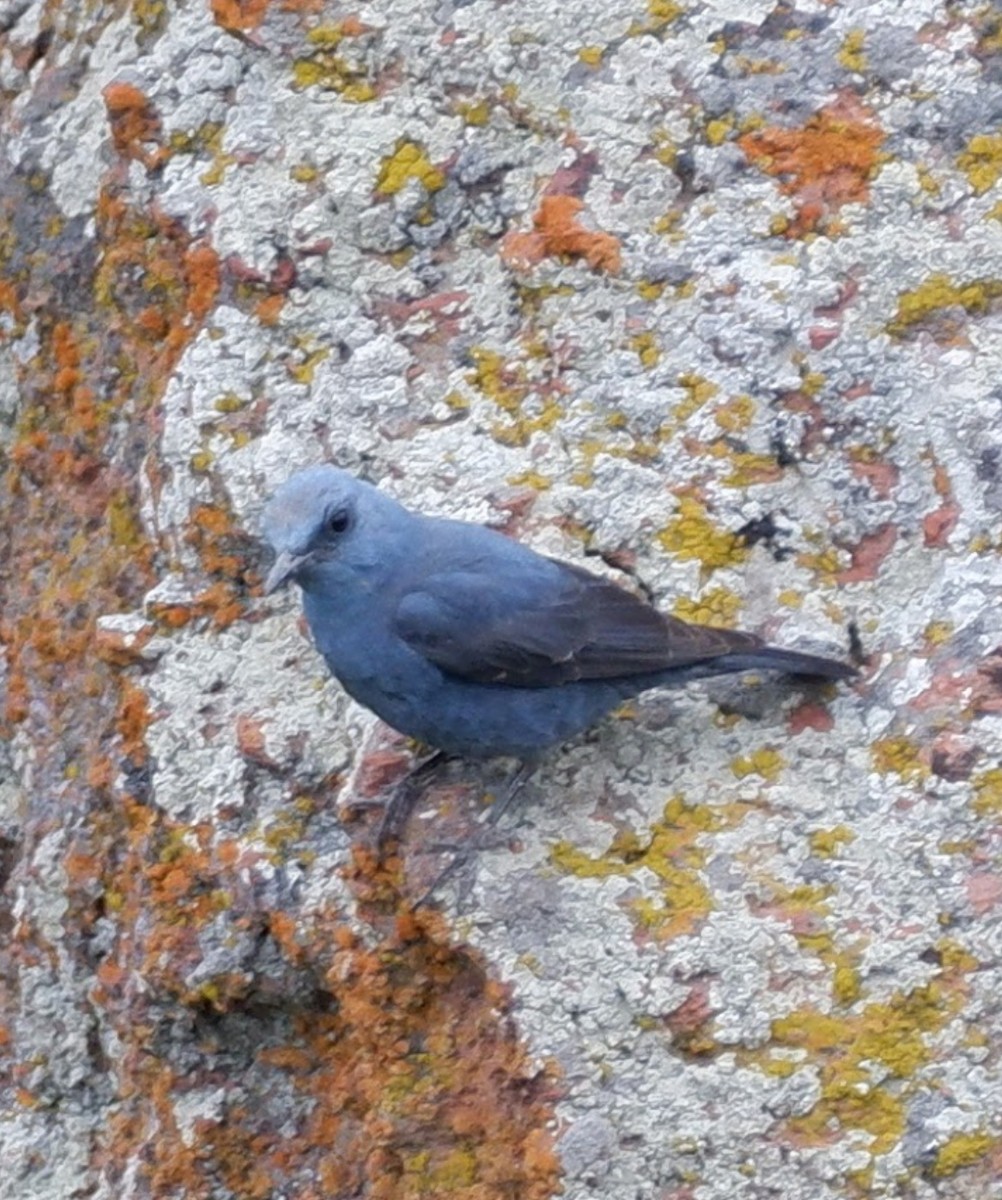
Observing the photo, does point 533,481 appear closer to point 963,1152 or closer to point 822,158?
point 822,158

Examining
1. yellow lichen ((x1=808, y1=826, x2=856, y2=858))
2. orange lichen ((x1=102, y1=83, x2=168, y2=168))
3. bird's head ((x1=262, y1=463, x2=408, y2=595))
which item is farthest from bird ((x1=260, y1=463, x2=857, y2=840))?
orange lichen ((x1=102, y1=83, x2=168, y2=168))

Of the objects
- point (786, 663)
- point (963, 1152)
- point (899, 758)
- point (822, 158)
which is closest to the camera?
point (963, 1152)

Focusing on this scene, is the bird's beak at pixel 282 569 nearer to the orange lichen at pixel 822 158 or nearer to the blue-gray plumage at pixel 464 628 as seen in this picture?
the blue-gray plumage at pixel 464 628

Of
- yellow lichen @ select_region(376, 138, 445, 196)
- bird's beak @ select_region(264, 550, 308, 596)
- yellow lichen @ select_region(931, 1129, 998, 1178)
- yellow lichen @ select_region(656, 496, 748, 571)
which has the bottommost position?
yellow lichen @ select_region(931, 1129, 998, 1178)

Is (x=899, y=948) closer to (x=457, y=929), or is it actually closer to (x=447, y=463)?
(x=457, y=929)

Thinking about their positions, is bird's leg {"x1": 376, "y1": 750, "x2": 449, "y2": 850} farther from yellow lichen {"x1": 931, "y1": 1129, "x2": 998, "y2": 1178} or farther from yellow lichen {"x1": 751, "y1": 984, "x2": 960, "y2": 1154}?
yellow lichen {"x1": 931, "y1": 1129, "x2": 998, "y2": 1178}

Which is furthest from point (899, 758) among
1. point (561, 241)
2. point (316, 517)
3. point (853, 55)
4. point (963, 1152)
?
point (853, 55)

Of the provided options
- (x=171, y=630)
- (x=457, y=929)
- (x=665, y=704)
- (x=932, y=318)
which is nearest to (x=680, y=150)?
(x=932, y=318)

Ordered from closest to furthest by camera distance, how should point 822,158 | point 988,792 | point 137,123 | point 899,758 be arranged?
point 988,792 → point 899,758 → point 822,158 → point 137,123
